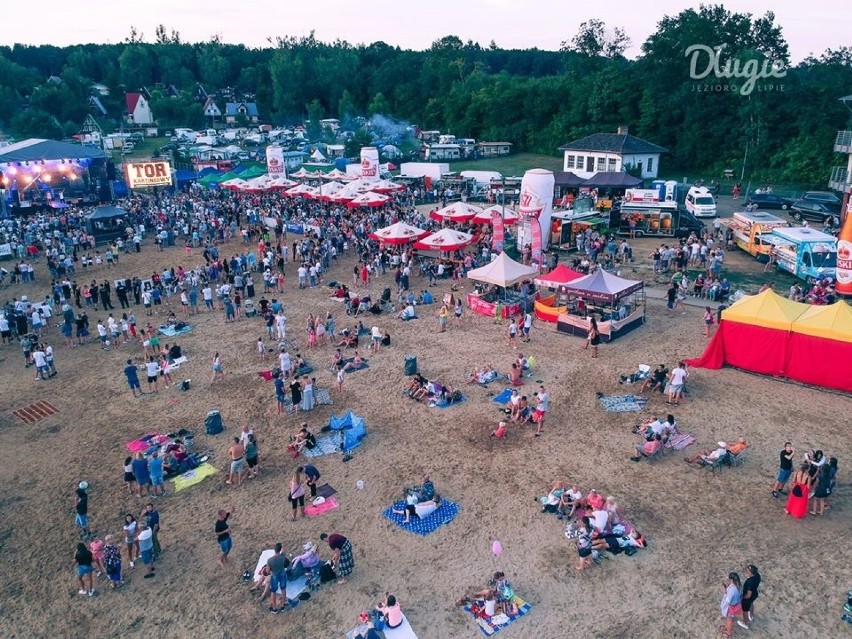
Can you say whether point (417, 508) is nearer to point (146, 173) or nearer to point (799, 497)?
point (799, 497)

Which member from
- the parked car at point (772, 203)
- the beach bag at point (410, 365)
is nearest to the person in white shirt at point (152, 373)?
the beach bag at point (410, 365)

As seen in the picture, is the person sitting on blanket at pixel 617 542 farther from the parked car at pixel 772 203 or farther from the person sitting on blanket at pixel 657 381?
the parked car at pixel 772 203

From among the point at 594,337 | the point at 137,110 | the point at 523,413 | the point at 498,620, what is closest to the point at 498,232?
the point at 594,337

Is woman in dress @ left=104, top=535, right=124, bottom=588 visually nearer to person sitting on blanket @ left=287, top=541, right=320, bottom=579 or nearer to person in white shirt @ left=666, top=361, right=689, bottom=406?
person sitting on blanket @ left=287, top=541, right=320, bottom=579

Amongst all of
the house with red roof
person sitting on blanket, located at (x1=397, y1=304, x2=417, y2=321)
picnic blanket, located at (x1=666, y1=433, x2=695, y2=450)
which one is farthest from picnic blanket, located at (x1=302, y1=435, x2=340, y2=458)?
the house with red roof

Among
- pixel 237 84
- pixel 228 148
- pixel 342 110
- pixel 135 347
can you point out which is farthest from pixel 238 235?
pixel 237 84

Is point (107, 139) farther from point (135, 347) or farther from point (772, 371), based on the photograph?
point (772, 371)
